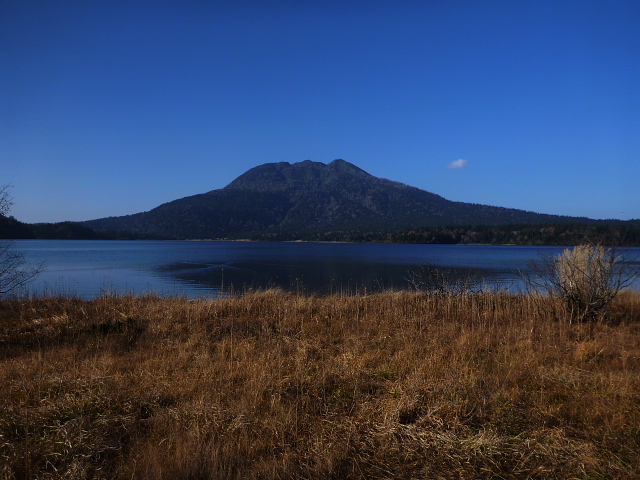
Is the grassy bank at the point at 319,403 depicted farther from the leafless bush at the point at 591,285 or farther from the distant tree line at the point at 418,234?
the distant tree line at the point at 418,234

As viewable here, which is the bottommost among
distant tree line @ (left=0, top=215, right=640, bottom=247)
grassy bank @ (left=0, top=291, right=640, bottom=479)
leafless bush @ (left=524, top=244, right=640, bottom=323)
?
grassy bank @ (left=0, top=291, right=640, bottom=479)

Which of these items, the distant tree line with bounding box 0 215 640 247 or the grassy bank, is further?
the distant tree line with bounding box 0 215 640 247

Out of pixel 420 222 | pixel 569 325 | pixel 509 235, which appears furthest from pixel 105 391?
pixel 420 222

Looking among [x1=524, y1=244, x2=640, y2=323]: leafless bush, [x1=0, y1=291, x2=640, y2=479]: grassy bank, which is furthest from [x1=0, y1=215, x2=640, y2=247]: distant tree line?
[x1=0, y1=291, x2=640, y2=479]: grassy bank

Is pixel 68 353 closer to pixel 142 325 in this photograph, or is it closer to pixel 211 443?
pixel 142 325

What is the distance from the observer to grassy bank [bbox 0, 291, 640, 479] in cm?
342

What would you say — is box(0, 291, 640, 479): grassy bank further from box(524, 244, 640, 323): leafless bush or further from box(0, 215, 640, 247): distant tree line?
box(0, 215, 640, 247): distant tree line

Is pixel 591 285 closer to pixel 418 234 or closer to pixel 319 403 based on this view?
pixel 319 403

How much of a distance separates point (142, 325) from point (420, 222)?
196659 mm

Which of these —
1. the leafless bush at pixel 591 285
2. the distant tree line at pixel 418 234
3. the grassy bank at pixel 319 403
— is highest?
the distant tree line at pixel 418 234

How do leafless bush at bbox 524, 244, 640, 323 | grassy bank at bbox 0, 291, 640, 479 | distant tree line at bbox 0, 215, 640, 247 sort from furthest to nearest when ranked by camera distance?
distant tree line at bbox 0, 215, 640, 247 → leafless bush at bbox 524, 244, 640, 323 → grassy bank at bbox 0, 291, 640, 479

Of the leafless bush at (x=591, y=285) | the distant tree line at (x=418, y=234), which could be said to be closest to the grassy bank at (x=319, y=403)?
the leafless bush at (x=591, y=285)

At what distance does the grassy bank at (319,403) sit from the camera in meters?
3.42

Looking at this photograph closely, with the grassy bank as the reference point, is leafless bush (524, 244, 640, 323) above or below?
above
